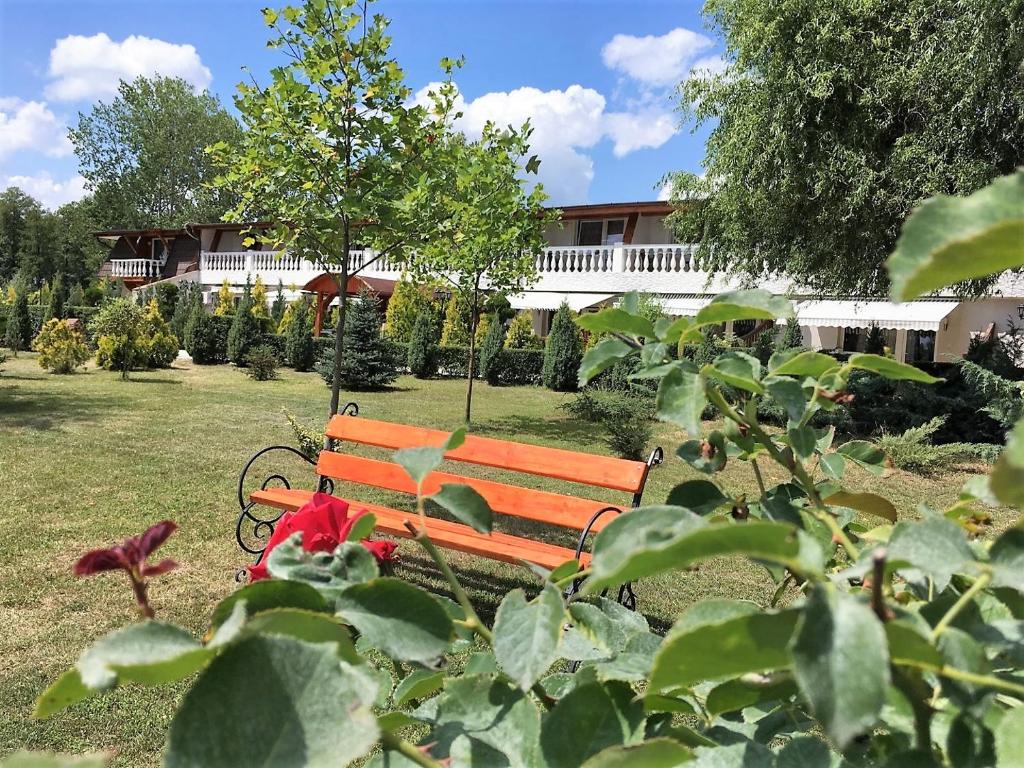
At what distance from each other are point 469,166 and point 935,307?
533 inches

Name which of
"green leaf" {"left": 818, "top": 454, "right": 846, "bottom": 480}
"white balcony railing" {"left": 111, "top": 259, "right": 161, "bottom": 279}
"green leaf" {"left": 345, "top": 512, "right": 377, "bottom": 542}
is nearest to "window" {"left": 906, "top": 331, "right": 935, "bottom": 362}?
"green leaf" {"left": 818, "top": 454, "right": 846, "bottom": 480}

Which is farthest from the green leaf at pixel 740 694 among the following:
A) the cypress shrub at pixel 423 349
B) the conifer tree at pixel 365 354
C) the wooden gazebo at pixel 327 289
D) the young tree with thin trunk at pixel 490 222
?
the wooden gazebo at pixel 327 289

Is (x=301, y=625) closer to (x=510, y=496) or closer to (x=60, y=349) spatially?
(x=510, y=496)

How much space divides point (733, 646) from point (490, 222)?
9.15 m

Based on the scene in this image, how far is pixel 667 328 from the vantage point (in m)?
0.60

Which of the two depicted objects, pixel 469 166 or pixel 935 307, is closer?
pixel 469 166

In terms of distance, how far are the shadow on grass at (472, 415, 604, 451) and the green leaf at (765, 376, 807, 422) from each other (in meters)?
9.25

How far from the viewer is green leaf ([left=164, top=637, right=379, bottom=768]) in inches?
10.5

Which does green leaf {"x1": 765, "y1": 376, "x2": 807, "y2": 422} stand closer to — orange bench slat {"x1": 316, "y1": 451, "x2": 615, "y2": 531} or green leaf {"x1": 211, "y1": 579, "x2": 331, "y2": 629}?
green leaf {"x1": 211, "y1": 579, "x2": 331, "y2": 629}

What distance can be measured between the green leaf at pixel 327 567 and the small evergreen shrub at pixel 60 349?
16663 mm

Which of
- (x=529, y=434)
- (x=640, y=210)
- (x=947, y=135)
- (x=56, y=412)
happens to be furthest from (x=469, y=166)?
(x=640, y=210)

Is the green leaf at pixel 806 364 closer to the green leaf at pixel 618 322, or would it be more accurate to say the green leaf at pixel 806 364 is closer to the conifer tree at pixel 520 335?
the green leaf at pixel 618 322

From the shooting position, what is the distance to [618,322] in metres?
0.56

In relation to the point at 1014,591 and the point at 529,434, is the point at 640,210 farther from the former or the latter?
the point at 1014,591
